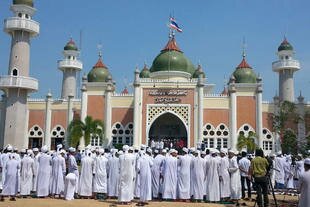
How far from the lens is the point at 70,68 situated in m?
39.1

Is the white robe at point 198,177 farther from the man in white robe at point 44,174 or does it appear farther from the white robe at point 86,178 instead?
the man in white robe at point 44,174

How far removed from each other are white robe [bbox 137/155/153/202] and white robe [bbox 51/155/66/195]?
243cm

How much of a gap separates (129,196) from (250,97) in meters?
23.7

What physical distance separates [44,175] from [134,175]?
2.69 metres

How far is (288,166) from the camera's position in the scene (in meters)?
15.6

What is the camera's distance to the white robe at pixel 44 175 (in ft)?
38.5

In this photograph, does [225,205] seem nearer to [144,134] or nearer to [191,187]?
[191,187]

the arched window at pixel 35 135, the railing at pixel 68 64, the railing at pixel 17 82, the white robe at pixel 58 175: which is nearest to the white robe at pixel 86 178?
the white robe at pixel 58 175

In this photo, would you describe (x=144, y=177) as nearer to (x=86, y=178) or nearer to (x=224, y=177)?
(x=86, y=178)

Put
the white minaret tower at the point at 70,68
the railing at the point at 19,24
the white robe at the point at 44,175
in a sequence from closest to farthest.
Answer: the white robe at the point at 44,175 < the railing at the point at 19,24 < the white minaret tower at the point at 70,68

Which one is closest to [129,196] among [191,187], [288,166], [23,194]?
[191,187]

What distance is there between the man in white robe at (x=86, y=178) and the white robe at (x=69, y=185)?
0.68m

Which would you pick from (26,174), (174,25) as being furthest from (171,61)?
(26,174)

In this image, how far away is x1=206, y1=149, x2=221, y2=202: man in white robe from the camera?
1144 centimetres
